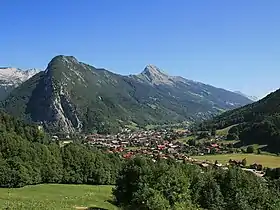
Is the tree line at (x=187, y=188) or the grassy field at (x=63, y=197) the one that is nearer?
the grassy field at (x=63, y=197)

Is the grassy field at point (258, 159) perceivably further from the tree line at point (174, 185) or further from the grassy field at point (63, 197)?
the grassy field at point (63, 197)

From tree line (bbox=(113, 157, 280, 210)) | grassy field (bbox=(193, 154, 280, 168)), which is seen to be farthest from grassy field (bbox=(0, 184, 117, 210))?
grassy field (bbox=(193, 154, 280, 168))

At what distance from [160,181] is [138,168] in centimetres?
432

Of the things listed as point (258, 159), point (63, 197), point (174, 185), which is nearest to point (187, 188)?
point (174, 185)

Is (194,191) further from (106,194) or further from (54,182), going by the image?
(54,182)

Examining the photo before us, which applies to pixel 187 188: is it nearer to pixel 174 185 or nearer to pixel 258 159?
pixel 174 185

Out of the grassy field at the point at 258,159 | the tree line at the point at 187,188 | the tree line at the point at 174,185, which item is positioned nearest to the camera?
the tree line at the point at 174,185

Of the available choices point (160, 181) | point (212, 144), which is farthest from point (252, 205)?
point (212, 144)

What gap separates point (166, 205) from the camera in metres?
46.2

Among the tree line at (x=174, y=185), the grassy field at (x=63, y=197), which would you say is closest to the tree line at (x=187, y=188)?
the tree line at (x=174, y=185)

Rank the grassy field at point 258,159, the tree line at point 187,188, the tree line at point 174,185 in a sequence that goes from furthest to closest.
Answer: the grassy field at point 258,159 < the tree line at point 187,188 < the tree line at point 174,185

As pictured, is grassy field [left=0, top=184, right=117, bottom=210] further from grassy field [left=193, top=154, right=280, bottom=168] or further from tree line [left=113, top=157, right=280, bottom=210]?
grassy field [left=193, top=154, right=280, bottom=168]

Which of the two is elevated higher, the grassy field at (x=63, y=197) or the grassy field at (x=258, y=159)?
the grassy field at (x=258, y=159)

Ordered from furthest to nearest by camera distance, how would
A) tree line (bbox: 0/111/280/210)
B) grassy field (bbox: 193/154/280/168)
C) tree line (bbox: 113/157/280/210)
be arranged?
grassy field (bbox: 193/154/280/168) → tree line (bbox: 113/157/280/210) → tree line (bbox: 0/111/280/210)
